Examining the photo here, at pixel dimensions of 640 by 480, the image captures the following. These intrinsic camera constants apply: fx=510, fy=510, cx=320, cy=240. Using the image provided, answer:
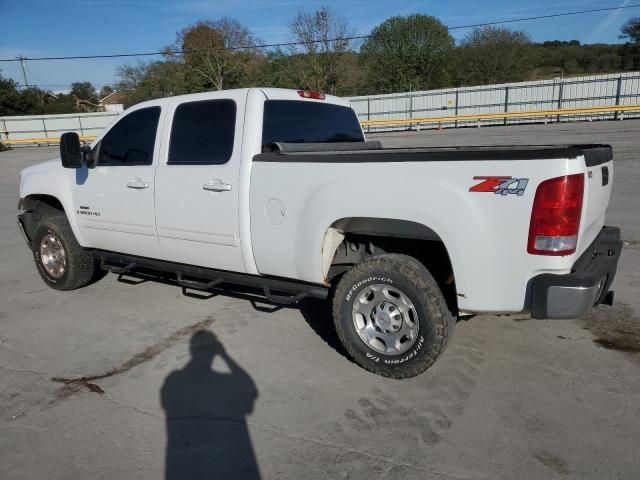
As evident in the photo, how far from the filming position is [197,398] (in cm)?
340

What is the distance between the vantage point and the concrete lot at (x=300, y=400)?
8.98 feet

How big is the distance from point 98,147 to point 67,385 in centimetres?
240

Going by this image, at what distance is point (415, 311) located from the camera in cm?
332

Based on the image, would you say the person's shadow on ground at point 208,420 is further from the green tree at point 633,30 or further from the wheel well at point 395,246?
the green tree at point 633,30

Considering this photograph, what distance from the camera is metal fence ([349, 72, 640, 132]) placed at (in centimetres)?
2786

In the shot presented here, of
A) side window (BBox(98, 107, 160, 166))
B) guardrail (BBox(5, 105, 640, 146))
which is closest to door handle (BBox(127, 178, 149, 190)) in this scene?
side window (BBox(98, 107, 160, 166))

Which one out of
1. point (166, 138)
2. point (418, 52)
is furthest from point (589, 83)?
point (166, 138)

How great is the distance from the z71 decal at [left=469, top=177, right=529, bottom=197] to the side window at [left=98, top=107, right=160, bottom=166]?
294 centimetres

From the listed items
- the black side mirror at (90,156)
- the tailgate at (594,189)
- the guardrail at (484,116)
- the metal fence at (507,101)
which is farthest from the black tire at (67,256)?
the metal fence at (507,101)

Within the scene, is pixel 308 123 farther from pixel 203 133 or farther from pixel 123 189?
pixel 123 189

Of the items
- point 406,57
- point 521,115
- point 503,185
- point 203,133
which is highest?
point 406,57

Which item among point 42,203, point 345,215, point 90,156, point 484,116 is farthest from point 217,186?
point 484,116

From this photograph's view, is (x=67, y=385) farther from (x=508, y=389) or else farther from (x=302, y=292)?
(x=508, y=389)

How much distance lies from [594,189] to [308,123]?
7.87 ft
